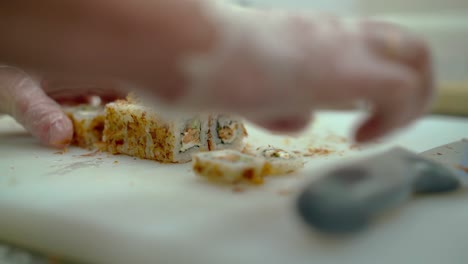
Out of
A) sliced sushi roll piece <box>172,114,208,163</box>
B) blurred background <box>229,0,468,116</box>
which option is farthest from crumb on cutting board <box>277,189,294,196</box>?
blurred background <box>229,0,468,116</box>

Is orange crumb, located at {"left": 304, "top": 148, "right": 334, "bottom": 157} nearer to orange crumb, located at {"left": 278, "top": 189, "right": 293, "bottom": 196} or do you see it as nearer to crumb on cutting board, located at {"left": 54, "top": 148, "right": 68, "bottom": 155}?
orange crumb, located at {"left": 278, "top": 189, "right": 293, "bottom": 196}

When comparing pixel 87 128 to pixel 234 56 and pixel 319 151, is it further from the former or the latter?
pixel 234 56

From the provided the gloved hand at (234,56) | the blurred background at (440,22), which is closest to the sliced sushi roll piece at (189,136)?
the gloved hand at (234,56)

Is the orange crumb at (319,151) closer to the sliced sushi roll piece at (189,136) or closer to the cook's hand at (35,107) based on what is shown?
the sliced sushi roll piece at (189,136)

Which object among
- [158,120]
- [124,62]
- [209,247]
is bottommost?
[209,247]

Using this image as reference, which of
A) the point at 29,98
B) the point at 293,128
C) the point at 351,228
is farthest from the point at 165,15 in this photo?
the point at 29,98

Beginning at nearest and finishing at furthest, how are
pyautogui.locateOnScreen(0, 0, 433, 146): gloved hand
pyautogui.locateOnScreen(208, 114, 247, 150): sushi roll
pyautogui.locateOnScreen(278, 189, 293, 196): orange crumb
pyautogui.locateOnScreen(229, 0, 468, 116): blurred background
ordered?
pyautogui.locateOnScreen(0, 0, 433, 146): gloved hand, pyautogui.locateOnScreen(278, 189, 293, 196): orange crumb, pyautogui.locateOnScreen(208, 114, 247, 150): sushi roll, pyautogui.locateOnScreen(229, 0, 468, 116): blurred background

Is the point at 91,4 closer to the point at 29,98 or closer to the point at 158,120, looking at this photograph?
the point at 158,120

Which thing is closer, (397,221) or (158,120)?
(397,221)
